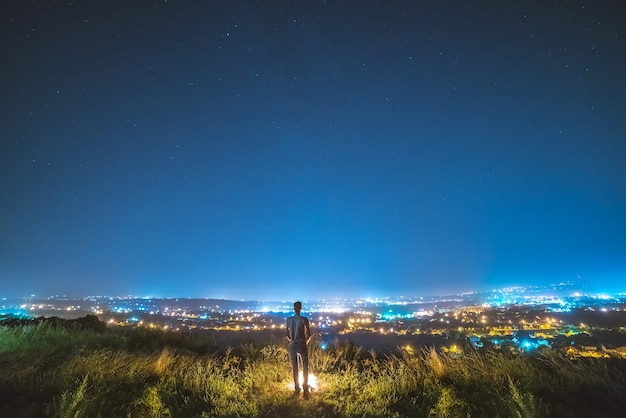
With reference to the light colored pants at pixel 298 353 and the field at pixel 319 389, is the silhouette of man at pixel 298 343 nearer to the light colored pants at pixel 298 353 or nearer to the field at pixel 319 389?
the light colored pants at pixel 298 353

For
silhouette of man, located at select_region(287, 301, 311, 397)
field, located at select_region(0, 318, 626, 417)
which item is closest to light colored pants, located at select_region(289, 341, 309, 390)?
silhouette of man, located at select_region(287, 301, 311, 397)

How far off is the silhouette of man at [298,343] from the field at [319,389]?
0.47 m

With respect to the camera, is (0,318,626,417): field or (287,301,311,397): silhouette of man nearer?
(0,318,626,417): field

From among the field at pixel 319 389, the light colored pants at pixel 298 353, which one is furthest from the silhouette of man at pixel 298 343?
the field at pixel 319 389

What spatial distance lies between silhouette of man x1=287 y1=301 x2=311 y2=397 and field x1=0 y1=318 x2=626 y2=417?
0.47m

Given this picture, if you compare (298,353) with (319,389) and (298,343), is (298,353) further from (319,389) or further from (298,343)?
(319,389)

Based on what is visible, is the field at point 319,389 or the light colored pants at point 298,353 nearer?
the field at point 319,389

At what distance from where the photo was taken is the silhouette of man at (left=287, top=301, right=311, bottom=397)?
9.16 metres

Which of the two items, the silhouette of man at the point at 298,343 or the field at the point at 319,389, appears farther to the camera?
the silhouette of man at the point at 298,343

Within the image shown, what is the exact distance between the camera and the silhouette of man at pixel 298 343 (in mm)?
9164

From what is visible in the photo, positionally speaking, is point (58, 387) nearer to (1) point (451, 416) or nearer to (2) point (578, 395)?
(1) point (451, 416)

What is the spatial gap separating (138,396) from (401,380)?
19.6 ft

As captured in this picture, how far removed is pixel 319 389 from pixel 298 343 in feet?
4.95

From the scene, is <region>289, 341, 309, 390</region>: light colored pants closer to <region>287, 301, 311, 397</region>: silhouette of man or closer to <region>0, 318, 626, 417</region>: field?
<region>287, 301, 311, 397</region>: silhouette of man
